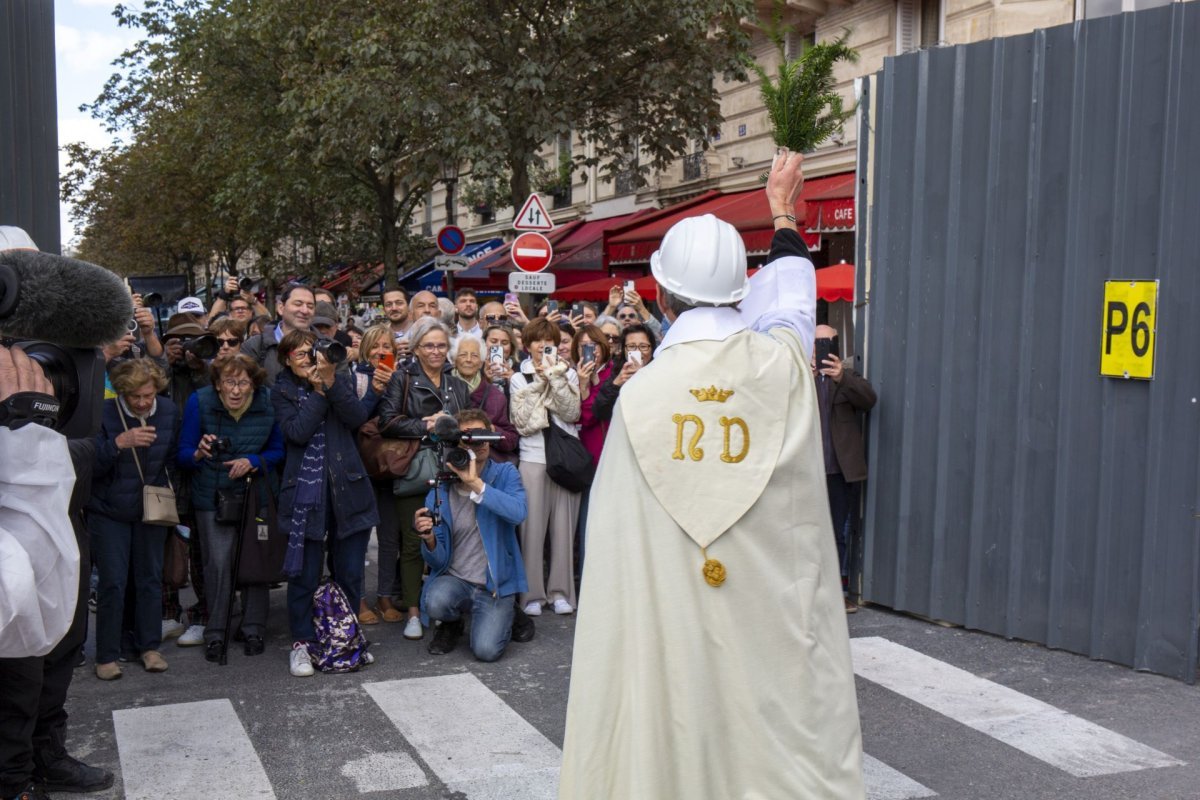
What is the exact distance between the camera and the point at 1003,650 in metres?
7.44

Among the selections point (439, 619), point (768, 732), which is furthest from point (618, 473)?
point (439, 619)

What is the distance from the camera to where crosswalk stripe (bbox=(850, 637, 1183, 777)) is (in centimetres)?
559

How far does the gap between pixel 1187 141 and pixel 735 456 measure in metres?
4.59

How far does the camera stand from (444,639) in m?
7.59

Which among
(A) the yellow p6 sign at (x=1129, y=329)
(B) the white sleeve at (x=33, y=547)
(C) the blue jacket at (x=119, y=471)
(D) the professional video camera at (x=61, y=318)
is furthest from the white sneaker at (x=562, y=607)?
(B) the white sleeve at (x=33, y=547)

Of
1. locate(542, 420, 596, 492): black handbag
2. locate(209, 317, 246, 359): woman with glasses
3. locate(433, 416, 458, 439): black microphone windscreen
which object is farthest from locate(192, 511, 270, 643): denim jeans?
locate(542, 420, 596, 492): black handbag

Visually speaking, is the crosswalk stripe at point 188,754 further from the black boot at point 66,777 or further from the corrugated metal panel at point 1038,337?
the corrugated metal panel at point 1038,337

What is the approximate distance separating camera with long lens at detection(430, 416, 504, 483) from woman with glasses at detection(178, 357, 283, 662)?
1016mm

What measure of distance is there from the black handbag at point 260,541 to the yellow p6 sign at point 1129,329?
15.6 feet

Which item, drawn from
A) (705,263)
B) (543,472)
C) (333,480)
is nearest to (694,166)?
(543,472)

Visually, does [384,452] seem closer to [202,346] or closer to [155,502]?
[202,346]


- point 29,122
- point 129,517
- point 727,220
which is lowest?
point 129,517

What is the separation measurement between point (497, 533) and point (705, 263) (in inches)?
176

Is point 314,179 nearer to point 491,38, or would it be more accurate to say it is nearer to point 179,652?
point 491,38
